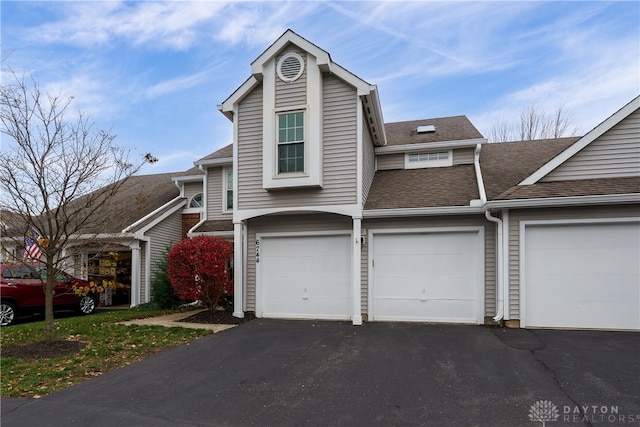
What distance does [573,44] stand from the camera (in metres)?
11.5

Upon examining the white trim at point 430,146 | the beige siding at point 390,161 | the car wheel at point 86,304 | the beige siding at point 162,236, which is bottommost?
the car wheel at point 86,304

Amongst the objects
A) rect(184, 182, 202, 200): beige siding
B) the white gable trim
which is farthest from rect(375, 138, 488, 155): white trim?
rect(184, 182, 202, 200): beige siding

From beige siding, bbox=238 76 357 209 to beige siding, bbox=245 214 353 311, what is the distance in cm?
52

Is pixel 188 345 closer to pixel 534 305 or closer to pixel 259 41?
pixel 534 305

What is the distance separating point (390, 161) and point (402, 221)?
312 centimetres

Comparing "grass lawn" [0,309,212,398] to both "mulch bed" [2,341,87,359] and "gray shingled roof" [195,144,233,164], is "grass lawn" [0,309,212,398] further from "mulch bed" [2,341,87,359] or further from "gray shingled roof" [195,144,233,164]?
"gray shingled roof" [195,144,233,164]

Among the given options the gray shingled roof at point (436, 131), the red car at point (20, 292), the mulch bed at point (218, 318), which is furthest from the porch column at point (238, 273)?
the gray shingled roof at point (436, 131)

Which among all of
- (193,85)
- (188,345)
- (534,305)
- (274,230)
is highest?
(193,85)

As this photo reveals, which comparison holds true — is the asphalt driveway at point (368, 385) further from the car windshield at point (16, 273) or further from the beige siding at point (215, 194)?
the beige siding at point (215, 194)

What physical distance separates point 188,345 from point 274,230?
12.2 feet

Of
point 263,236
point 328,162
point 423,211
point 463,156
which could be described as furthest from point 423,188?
Result: point 263,236

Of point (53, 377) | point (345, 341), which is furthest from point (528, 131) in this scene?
point (53, 377)

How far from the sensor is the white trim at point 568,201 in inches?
283

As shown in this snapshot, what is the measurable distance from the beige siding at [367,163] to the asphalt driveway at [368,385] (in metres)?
3.95
